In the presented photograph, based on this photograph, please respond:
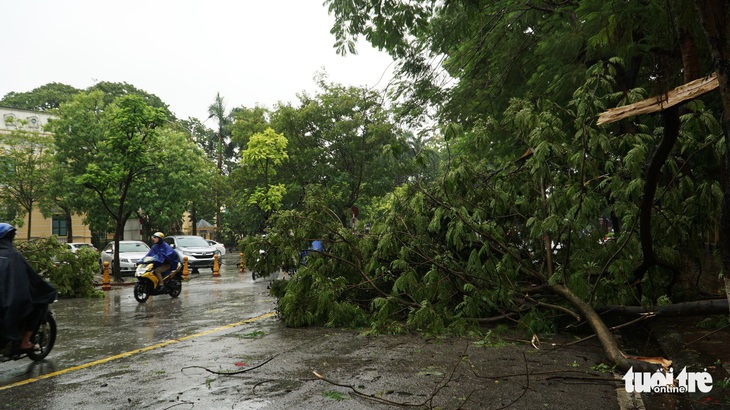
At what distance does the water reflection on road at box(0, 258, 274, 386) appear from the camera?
704 cm

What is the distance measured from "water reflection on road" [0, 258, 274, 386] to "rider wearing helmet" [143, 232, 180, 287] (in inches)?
31.1

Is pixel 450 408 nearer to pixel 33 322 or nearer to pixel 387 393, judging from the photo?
pixel 387 393

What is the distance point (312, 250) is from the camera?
9.73 meters

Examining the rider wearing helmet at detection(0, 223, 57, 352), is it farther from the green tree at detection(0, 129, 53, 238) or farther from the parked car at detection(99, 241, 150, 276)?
the green tree at detection(0, 129, 53, 238)

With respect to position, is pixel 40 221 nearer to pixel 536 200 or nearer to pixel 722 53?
pixel 536 200

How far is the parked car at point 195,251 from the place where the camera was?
26391 millimetres

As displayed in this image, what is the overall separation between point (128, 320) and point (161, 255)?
3.83m

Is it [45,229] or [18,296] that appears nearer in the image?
[18,296]

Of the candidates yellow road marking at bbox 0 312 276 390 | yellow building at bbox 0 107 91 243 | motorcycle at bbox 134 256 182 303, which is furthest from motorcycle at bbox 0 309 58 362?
yellow building at bbox 0 107 91 243

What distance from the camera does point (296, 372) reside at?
5.90m

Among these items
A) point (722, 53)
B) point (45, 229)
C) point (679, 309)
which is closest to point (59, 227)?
point (45, 229)

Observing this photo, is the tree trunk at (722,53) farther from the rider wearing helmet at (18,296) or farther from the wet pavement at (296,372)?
the rider wearing helmet at (18,296)

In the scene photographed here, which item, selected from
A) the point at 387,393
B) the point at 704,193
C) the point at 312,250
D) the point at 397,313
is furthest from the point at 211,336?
the point at 704,193

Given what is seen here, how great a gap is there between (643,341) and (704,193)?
247 cm
